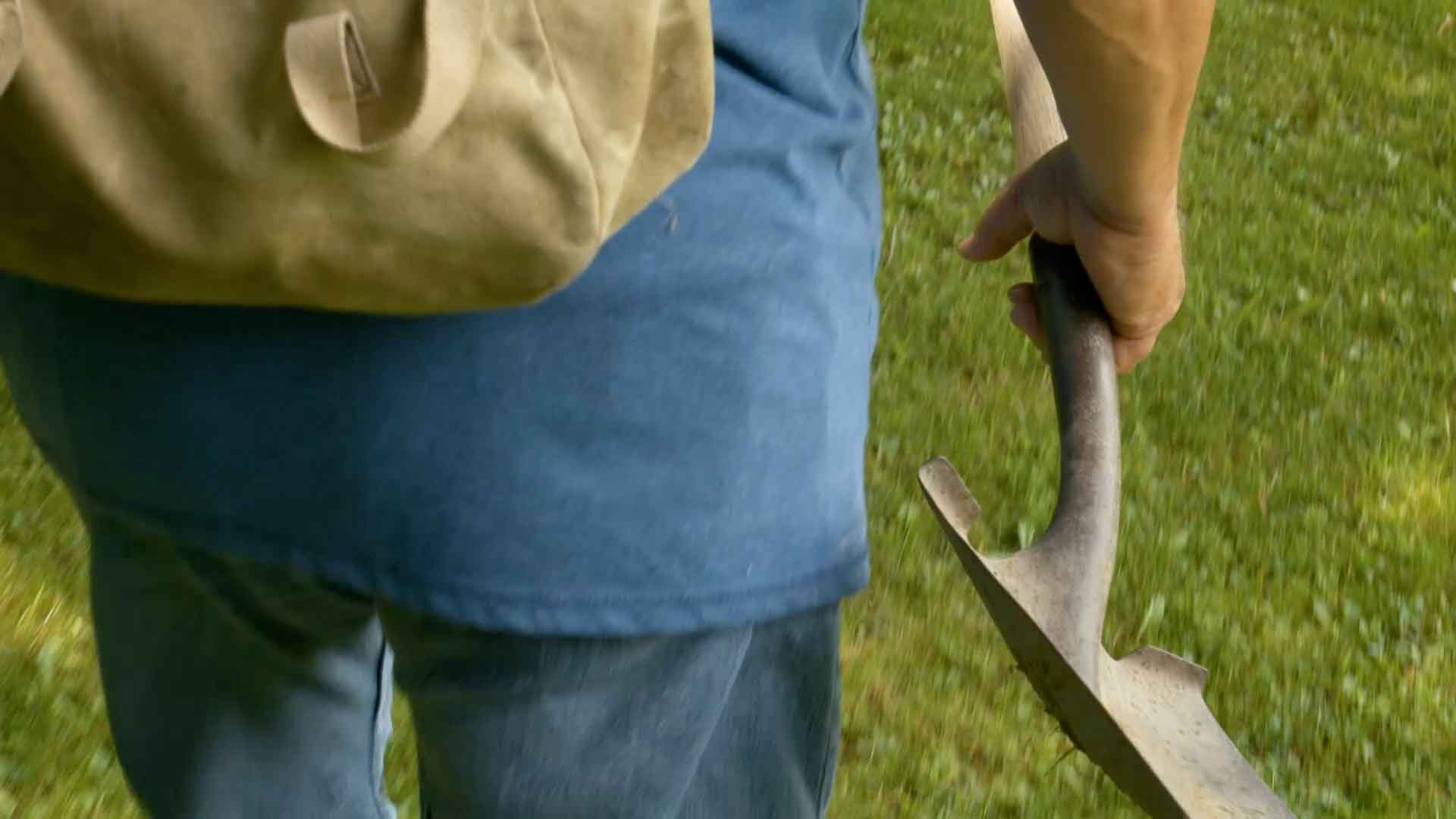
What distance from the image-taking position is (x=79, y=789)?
8.49ft

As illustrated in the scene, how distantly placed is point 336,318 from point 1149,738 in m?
0.72

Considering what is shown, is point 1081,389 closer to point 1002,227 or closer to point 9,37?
point 1002,227

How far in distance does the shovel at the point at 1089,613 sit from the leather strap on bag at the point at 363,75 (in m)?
0.62

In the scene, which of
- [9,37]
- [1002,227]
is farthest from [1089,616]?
[9,37]

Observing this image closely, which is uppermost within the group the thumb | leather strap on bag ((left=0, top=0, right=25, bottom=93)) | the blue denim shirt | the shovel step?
leather strap on bag ((left=0, top=0, right=25, bottom=93))

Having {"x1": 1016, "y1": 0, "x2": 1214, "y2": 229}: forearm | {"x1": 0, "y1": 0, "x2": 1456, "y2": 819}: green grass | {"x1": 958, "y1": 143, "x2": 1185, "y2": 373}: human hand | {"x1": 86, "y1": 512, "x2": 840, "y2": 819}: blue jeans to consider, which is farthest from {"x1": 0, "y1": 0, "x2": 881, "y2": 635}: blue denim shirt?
{"x1": 0, "y1": 0, "x2": 1456, "y2": 819}: green grass

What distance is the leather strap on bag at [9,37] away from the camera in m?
0.75

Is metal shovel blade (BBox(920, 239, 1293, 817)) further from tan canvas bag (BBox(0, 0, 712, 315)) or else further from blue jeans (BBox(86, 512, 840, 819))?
tan canvas bag (BBox(0, 0, 712, 315))

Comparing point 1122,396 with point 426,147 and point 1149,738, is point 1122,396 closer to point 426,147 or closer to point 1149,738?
point 1149,738

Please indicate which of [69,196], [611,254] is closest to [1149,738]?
[611,254]

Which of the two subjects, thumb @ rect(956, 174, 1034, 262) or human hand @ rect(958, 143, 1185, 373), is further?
thumb @ rect(956, 174, 1034, 262)

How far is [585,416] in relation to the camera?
3.11 ft

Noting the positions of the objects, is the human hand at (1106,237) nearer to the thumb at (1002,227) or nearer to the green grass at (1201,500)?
the thumb at (1002,227)

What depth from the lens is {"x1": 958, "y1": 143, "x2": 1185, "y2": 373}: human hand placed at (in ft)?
4.01
